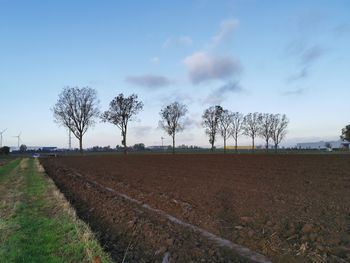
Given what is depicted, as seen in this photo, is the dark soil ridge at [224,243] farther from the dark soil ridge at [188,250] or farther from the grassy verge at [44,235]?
the grassy verge at [44,235]

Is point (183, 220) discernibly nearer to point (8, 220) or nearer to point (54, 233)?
point (54, 233)

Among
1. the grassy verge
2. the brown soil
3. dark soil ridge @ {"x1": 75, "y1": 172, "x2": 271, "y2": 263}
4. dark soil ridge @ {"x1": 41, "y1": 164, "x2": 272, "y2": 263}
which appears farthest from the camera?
the brown soil

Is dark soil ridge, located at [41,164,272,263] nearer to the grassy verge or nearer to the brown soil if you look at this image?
the brown soil

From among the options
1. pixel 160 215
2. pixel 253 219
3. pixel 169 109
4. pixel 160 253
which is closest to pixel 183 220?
pixel 160 215

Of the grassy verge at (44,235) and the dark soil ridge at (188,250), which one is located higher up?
the grassy verge at (44,235)

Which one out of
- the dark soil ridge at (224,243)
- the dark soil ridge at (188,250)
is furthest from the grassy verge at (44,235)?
the dark soil ridge at (224,243)

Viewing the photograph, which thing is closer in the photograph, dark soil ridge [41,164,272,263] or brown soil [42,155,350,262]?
dark soil ridge [41,164,272,263]

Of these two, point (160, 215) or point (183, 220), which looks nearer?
point (183, 220)

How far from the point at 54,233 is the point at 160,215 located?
3.77 meters

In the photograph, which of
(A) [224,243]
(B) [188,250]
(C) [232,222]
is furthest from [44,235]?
(C) [232,222]

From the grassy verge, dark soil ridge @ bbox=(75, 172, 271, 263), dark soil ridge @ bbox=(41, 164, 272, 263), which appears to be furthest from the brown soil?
the grassy verge

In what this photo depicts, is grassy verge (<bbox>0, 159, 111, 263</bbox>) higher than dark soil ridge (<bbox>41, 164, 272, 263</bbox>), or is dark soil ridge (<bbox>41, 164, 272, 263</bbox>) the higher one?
grassy verge (<bbox>0, 159, 111, 263</bbox>)

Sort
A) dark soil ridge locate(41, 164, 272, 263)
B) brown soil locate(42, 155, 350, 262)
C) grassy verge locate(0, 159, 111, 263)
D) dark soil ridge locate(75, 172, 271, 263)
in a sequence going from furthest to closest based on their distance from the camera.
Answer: brown soil locate(42, 155, 350, 262)
dark soil ridge locate(41, 164, 272, 263)
dark soil ridge locate(75, 172, 271, 263)
grassy verge locate(0, 159, 111, 263)

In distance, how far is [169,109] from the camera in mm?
107438
